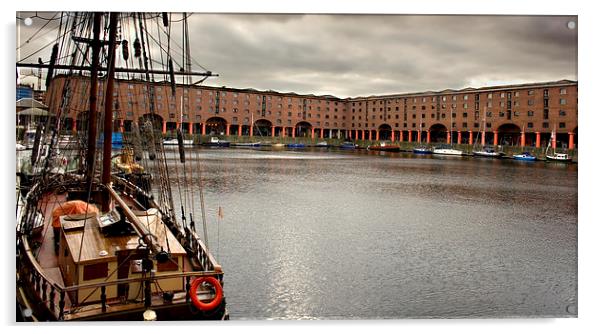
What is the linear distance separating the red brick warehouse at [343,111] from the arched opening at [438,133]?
7.3 inches

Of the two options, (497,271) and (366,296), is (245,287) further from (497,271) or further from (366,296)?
(497,271)

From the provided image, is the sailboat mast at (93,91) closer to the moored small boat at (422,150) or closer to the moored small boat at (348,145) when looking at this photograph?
the moored small boat at (348,145)

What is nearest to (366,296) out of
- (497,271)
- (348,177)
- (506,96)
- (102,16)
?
(497,271)

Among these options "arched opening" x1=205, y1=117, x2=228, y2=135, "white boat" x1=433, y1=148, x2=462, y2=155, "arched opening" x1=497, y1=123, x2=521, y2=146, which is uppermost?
"arched opening" x1=205, y1=117, x2=228, y2=135

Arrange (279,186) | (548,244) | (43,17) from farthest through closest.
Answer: (279,186) < (548,244) < (43,17)

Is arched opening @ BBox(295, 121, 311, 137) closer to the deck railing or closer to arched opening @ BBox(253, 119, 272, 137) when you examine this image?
arched opening @ BBox(253, 119, 272, 137)

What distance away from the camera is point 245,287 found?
838cm

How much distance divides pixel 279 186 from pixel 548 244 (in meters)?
12.2

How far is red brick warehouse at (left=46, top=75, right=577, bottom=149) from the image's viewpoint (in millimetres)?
12250

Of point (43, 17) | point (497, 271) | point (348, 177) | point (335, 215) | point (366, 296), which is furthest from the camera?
point (348, 177)

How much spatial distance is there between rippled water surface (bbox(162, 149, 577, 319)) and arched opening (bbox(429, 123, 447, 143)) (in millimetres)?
5965

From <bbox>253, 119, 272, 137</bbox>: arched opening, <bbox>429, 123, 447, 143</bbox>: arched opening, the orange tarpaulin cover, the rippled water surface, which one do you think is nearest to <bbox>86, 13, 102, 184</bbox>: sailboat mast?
the orange tarpaulin cover

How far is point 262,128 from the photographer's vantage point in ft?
74.3

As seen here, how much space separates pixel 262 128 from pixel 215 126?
2175 millimetres
